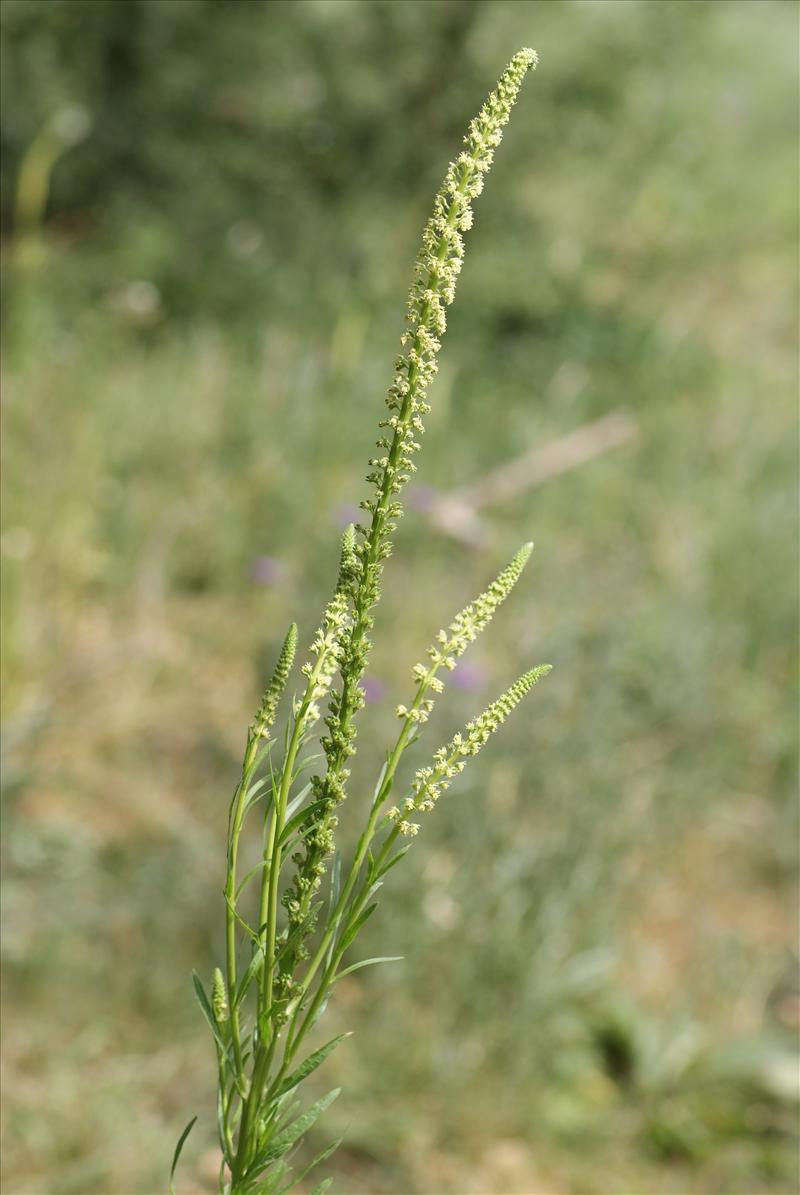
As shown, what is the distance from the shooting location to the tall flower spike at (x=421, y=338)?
74 centimetres

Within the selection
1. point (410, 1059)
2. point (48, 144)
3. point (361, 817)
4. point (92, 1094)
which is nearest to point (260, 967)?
point (92, 1094)

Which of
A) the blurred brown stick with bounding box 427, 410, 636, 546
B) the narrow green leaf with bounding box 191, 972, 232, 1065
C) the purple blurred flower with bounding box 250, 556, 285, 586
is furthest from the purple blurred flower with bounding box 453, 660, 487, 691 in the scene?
the narrow green leaf with bounding box 191, 972, 232, 1065

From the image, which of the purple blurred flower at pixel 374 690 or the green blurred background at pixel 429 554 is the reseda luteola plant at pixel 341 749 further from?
the purple blurred flower at pixel 374 690

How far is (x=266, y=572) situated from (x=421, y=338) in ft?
11.1

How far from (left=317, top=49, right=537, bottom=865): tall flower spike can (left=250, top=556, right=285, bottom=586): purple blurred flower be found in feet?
10.8

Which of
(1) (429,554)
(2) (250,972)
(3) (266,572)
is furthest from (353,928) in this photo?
(1) (429,554)

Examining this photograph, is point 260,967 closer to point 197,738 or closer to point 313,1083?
point 313,1083

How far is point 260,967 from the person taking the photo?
33.1 inches

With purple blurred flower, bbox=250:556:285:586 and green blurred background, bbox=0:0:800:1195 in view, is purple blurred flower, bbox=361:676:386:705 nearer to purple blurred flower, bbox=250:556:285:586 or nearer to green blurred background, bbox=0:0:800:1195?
green blurred background, bbox=0:0:800:1195

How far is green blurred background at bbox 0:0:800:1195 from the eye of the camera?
105 inches

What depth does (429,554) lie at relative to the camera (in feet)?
14.9

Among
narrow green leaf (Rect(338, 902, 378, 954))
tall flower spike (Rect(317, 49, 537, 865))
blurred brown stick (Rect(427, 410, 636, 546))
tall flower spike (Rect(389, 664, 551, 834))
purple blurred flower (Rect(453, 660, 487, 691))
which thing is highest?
blurred brown stick (Rect(427, 410, 636, 546))

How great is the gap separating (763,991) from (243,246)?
418 centimetres

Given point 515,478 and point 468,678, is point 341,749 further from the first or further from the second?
point 515,478
